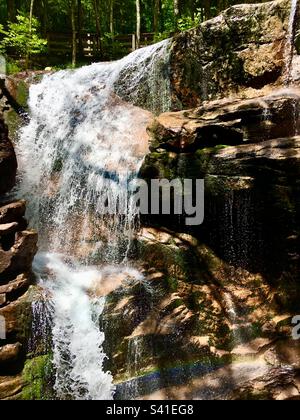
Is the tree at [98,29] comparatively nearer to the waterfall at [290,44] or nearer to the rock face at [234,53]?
the rock face at [234,53]

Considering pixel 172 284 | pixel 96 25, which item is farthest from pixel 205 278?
pixel 96 25

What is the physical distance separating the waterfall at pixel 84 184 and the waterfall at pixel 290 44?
3.41m

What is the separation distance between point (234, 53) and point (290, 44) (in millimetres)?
1344

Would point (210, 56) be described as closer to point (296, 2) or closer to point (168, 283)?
point (296, 2)

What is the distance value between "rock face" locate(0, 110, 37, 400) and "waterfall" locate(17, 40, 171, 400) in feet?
1.53

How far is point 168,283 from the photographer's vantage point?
7.65 m

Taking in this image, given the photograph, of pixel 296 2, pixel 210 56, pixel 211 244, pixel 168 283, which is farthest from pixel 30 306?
pixel 296 2

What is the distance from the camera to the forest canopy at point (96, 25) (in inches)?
719

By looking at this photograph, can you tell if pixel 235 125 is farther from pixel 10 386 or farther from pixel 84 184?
pixel 10 386

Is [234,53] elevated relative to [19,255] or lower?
elevated

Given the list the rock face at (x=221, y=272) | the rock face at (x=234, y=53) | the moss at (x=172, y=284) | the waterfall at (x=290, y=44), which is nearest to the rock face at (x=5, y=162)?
the rock face at (x=221, y=272)

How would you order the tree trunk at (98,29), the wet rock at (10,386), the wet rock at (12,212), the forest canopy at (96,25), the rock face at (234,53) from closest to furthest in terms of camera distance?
the wet rock at (10,386) < the wet rock at (12,212) < the rock face at (234,53) < the forest canopy at (96,25) < the tree trunk at (98,29)

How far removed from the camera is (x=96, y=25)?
2047 centimetres
